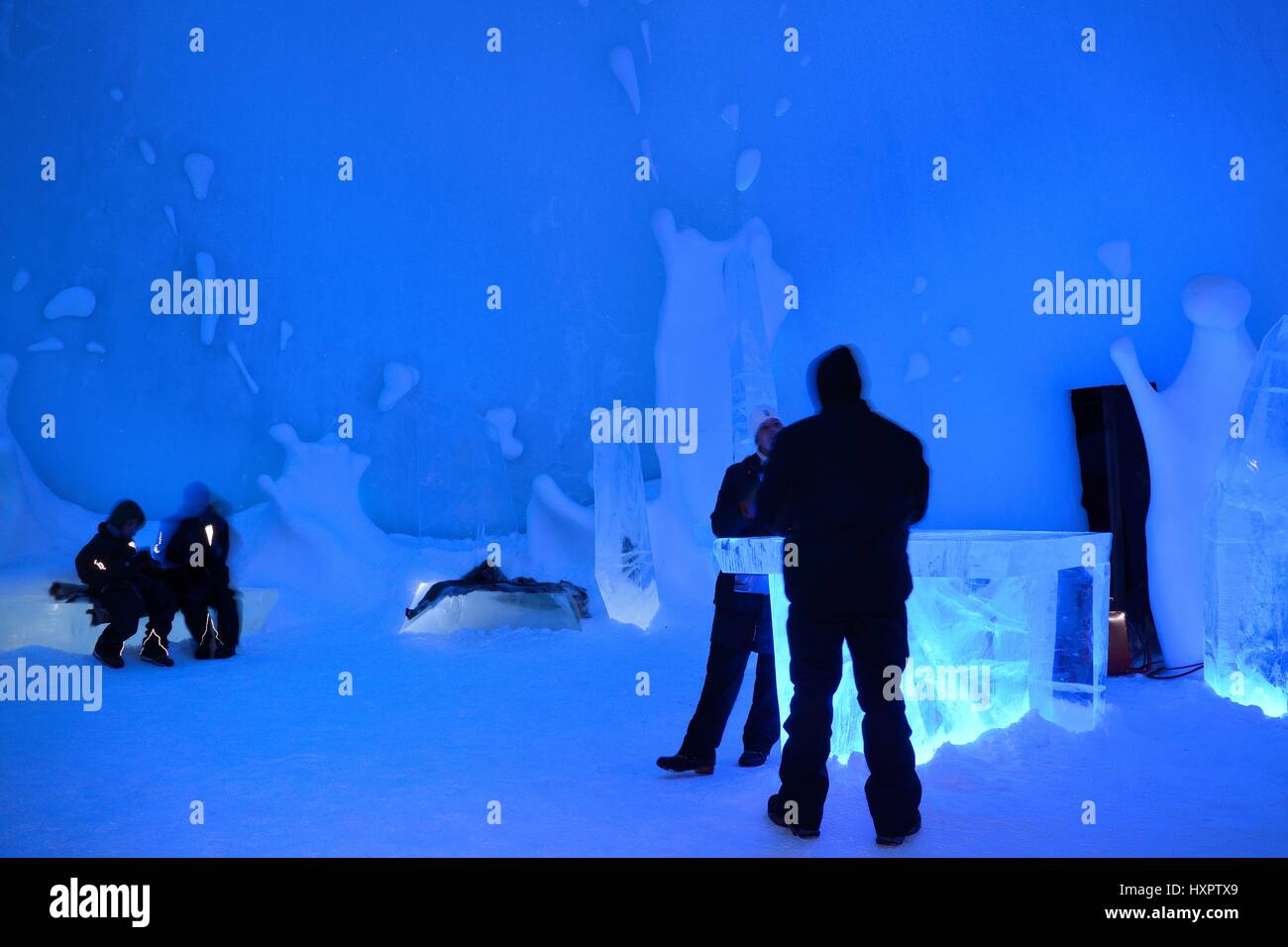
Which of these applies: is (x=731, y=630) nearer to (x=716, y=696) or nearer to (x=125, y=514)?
(x=716, y=696)

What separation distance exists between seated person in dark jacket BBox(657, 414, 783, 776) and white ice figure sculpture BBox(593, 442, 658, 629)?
15.0 feet

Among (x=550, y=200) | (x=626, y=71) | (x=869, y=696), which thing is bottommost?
(x=869, y=696)

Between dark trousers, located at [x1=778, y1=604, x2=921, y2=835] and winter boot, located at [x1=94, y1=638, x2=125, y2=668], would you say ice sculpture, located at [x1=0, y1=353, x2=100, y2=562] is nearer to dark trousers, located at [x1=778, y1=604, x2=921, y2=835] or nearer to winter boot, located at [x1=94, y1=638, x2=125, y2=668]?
winter boot, located at [x1=94, y1=638, x2=125, y2=668]

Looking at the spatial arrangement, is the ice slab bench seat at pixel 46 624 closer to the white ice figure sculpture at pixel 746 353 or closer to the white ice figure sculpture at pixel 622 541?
the white ice figure sculpture at pixel 622 541

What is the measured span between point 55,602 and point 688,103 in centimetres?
869

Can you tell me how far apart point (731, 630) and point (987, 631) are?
40.0 inches

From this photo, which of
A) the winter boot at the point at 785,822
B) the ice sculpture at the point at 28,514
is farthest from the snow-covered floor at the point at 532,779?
the ice sculpture at the point at 28,514

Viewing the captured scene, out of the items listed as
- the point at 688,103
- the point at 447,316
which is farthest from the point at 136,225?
the point at 688,103

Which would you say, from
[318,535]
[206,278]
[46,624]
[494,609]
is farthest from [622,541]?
[206,278]

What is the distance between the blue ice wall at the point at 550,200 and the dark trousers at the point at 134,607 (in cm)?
628

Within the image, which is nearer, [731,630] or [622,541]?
[731,630]

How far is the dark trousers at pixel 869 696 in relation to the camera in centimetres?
294

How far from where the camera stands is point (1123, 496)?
19.9 ft
